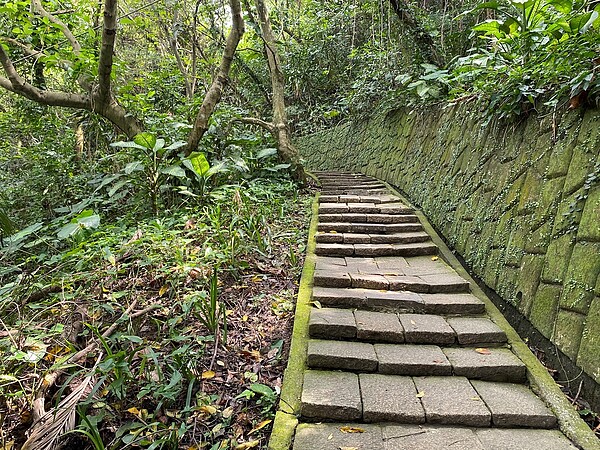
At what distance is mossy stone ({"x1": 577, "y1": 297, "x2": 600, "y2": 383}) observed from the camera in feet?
6.42

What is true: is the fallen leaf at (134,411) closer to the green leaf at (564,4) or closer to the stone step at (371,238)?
the stone step at (371,238)

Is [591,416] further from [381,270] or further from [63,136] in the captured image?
[63,136]

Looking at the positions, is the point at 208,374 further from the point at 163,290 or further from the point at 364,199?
the point at 364,199

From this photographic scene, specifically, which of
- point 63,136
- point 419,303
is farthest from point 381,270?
point 63,136

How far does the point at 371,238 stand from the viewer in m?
4.31

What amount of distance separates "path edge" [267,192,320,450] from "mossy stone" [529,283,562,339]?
1.49m

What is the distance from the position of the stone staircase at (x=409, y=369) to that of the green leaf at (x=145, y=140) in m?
2.44

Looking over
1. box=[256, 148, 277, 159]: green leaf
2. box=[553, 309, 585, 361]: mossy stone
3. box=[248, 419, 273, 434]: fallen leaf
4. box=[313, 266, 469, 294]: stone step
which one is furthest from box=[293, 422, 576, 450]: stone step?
box=[256, 148, 277, 159]: green leaf

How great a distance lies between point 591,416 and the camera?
6.44 ft

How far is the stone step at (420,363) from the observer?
2275mm

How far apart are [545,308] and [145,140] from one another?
416 centimetres

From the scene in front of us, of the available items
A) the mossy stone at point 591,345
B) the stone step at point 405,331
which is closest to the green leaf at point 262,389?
the stone step at point 405,331

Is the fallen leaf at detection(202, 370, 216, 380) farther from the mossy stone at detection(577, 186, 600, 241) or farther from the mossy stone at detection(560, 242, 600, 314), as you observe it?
the mossy stone at detection(577, 186, 600, 241)

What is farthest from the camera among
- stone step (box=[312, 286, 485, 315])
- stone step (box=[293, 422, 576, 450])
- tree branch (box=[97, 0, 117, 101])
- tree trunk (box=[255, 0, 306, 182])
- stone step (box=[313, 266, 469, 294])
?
tree trunk (box=[255, 0, 306, 182])
